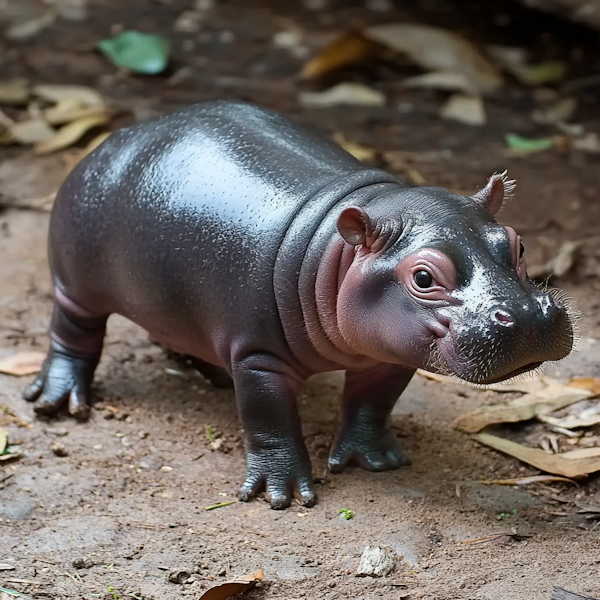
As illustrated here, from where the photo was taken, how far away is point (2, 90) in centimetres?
813

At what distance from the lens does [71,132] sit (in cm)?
750

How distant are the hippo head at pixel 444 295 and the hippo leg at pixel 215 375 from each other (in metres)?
1.43

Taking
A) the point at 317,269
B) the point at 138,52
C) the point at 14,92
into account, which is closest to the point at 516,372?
the point at 317,269

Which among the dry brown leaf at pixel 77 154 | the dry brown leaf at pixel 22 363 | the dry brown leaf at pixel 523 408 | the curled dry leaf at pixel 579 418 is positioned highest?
the curled dry leaf at pixel 579 418

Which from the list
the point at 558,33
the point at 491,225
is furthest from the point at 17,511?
the point at 558,33

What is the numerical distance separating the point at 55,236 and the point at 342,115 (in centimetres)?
371

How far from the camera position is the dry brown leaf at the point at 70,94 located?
7.97 m

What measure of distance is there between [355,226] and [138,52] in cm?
557

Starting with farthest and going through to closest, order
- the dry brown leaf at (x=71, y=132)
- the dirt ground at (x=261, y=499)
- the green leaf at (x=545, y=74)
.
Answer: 1. the green leaf at (x=545, y=74)
2. the dry brown leaf at (x=71, y=132)
3. the dirt ground at (x=261, y=499)

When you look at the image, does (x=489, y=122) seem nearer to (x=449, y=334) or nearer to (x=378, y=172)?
(x=378, y=172)

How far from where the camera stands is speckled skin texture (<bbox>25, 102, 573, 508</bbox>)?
342 centimetres

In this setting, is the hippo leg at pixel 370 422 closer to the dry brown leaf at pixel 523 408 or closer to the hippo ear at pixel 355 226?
the dry brown leaf at pixel 523 408

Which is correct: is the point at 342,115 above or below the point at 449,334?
below

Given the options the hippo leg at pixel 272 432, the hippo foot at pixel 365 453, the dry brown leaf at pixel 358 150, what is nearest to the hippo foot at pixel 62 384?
the hippo leg at pixel 272 432
